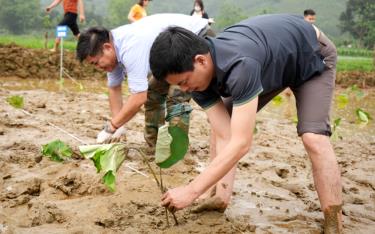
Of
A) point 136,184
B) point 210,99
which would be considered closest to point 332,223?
point 210,99

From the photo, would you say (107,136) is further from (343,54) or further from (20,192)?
(343,54)

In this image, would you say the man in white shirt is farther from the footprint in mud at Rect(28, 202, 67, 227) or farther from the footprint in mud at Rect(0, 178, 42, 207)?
the footprint in mud at Rect(28, 202, 67, 227)

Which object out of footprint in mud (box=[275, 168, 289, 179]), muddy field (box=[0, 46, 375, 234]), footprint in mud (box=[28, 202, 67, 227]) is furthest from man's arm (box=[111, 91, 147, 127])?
footprint in mud (box=[275, 168, 289, 179])

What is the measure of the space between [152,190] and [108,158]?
0.89m

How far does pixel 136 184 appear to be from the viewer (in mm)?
3078

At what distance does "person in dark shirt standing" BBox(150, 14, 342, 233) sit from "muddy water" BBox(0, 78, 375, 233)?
0.31m

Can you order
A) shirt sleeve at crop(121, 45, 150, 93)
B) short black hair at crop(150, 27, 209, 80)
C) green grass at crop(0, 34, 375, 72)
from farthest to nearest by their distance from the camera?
1. green grass at crop(0, 34, 375, 72)
2. shirt sleeve at crop(121, 45, 150, 93)
3. short black hair at crop(150, 27, 209, 80)

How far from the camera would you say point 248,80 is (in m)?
1.92

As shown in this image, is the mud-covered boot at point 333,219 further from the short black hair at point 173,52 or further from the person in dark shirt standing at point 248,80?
the short black hair at point 173,52

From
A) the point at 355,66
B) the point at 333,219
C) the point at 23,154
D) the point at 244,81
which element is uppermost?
the point at 244,81

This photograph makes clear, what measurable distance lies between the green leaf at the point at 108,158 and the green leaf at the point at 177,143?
24 centimetres

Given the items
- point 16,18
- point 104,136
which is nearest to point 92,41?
point 104,136

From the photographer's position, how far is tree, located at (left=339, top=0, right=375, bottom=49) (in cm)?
4497

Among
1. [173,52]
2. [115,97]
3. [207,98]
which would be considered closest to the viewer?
[173,52]
